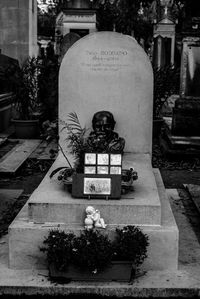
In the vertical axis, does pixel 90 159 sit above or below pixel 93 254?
above

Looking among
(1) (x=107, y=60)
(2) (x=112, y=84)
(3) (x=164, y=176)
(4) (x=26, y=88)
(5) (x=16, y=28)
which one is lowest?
(3) (x=164, y=176)

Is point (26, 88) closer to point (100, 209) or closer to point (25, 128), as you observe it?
point (25, 128)

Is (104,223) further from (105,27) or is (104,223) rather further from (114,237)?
(105,27)

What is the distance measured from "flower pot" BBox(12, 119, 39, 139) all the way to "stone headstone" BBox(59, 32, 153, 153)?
5.34 m

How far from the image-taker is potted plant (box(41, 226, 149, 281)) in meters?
4.25

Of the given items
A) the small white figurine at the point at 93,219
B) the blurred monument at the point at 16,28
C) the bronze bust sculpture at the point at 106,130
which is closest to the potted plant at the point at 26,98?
the blurred monument at the point at 16,28

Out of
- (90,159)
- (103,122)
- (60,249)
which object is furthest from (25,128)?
(60,249)

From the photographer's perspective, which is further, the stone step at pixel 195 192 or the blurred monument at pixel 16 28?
the blurred monument at pixel 16 28

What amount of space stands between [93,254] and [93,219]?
1.16ft

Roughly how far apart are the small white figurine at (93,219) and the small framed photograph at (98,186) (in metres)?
0.24

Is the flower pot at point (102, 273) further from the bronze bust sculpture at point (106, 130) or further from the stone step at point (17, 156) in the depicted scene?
the stone step at point (17, 156)

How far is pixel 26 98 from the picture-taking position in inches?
479

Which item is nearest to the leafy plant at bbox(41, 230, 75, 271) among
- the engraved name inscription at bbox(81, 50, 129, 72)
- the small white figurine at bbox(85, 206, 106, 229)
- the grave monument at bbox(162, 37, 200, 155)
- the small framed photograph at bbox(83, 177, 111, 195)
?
the small white figurine at bbox(85, 206, 106, 229)

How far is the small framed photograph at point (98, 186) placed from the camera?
473 centimetres
